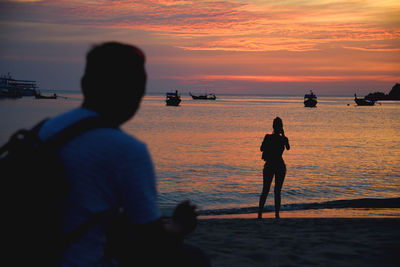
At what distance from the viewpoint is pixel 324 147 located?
Result: 3334 cm

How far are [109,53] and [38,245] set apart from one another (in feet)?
2.58

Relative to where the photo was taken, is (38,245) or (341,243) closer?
(38,245)

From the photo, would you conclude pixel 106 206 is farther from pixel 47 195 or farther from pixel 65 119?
pixel 65 119

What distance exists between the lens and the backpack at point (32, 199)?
55.6 inches

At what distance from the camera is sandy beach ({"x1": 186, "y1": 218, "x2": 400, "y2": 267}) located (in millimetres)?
5508

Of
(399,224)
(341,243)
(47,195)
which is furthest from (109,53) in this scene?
(399,224)

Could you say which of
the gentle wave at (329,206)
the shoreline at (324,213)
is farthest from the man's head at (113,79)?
the gentle wave at (329,206)

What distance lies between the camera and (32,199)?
1.42 m

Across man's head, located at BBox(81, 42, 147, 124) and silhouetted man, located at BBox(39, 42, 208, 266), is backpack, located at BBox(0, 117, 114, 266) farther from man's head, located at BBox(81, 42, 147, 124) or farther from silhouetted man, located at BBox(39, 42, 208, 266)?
man's head, located at BBox(81, 42, 147, 124)

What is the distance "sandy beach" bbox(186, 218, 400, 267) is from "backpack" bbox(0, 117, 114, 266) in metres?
4.20

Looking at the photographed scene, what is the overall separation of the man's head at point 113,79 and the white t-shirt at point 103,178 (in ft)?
0.44

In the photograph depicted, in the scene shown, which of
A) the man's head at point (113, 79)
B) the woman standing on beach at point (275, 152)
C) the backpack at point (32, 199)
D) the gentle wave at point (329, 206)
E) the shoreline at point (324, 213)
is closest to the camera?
the backpack at point (32, 199)

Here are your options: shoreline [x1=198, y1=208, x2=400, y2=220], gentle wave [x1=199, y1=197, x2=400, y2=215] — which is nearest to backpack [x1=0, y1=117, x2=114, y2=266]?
shoreline [x1=198, y1=208, x2=400, y2=220]

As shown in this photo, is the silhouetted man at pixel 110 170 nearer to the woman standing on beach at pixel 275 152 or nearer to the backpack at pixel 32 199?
the backpack at pixel 32 199
